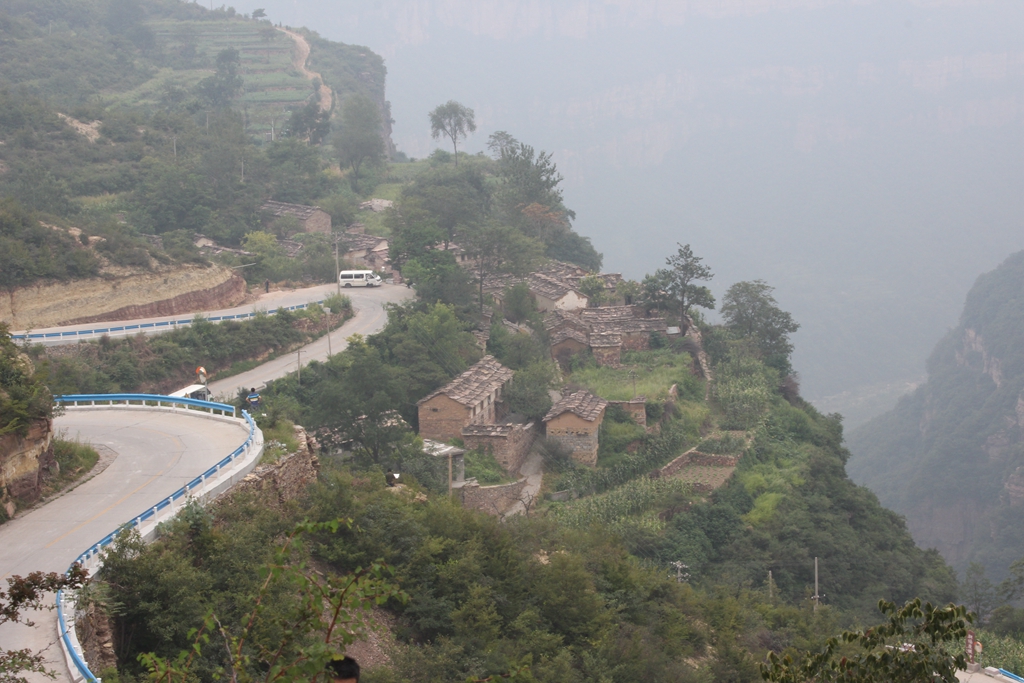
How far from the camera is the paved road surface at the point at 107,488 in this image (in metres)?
12.4

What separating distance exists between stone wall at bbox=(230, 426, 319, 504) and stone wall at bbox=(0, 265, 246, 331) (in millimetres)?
14311

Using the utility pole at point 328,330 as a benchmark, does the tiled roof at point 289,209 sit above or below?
above

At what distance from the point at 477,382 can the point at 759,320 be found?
778 inches

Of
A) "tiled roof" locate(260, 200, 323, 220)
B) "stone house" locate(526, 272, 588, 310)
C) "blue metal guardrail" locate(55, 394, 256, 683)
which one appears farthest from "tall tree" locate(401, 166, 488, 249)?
"blue metal guardrail" locate(55, 394, 256, 683)

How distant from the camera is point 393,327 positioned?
36.0 m

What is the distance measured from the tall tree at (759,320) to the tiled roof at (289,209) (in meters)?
23.5

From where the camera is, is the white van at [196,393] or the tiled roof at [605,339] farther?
the tiled roof at [605,339]

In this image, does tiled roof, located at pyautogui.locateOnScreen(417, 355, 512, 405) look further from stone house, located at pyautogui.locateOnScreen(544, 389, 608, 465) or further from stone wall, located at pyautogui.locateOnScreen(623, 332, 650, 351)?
stone wall, located at pyautogui.locateOnScreen(623, 332, 650, 351)

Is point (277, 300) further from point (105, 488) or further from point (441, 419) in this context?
point (105, 488)

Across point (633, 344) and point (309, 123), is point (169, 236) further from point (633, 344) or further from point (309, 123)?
point (309, 123)

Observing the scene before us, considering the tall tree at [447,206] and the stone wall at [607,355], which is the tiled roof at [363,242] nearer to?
the tall tree at [447,206]

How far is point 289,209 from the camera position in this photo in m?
53.9

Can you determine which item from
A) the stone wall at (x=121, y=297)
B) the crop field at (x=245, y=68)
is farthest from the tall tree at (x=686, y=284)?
the crop field at (x=245, y=68)

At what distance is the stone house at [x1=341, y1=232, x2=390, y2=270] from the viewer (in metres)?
49.2
